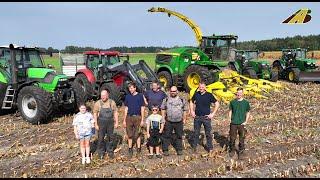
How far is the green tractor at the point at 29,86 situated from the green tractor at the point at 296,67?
634 inches

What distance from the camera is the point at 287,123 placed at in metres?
11.9

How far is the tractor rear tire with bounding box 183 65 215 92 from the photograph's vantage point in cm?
1734

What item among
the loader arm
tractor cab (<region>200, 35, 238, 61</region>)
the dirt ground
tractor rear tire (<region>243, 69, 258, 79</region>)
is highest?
the loader arm

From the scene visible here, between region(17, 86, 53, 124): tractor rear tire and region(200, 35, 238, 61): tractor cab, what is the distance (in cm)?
1055

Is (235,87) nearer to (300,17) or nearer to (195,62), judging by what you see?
(195,62)

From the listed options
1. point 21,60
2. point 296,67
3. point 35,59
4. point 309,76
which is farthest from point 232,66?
point 21,60

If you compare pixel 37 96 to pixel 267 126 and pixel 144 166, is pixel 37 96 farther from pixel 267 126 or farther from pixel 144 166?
pixel 267 126

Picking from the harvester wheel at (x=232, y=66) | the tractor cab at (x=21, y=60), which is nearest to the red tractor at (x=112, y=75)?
the tractor cab at (x=21, y=60)

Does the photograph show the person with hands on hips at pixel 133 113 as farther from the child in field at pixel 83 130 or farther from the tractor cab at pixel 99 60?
the tractor cab at pixel 99 60

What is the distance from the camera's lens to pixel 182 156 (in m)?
8.37

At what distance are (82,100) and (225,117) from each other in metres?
4.65

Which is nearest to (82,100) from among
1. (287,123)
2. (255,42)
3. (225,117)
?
(225,117)

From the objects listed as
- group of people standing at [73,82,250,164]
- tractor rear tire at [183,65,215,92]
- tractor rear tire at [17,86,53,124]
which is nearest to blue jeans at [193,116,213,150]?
group of people standing at [73,82,250,164]

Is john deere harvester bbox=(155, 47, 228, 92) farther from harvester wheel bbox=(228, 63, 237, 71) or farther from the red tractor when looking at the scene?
the red tractor
